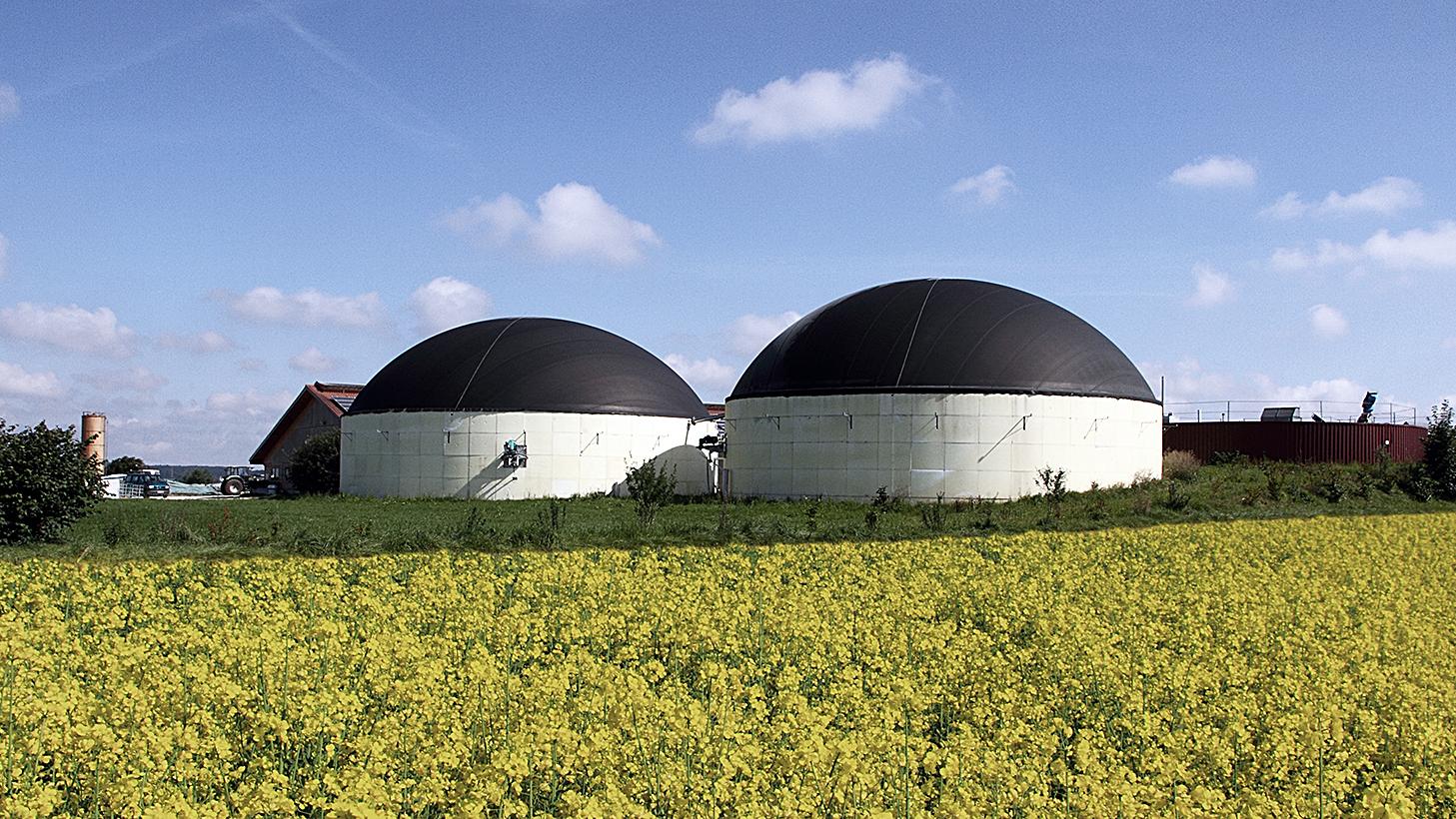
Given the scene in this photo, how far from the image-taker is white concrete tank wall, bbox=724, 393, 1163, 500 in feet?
131

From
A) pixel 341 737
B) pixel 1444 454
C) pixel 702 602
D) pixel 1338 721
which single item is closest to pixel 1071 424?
pixel 1444 454

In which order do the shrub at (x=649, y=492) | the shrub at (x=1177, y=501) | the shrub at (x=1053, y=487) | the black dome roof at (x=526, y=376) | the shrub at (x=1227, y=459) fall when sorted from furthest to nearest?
the shrub at (x=1227, y=459), the black dome roof at (x=526, y=376), the shrub at (x=1177, y=501), the shrub at (x=1053, y=487), the shrub at (x=649, y=492)

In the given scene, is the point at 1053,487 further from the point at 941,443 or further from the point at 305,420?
the point at 305,420

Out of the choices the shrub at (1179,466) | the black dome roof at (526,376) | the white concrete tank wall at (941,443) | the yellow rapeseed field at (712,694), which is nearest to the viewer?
the yellow rapeseed field at (712,694)

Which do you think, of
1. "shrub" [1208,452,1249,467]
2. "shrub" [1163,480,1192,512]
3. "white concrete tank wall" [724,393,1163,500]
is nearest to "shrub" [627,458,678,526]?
"white concrete tank wall" [724,393,1163,500]

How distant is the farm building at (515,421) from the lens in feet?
151

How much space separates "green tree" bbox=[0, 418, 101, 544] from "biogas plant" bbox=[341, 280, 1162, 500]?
2266 centimetres

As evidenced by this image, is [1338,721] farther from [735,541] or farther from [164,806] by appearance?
[735,541]

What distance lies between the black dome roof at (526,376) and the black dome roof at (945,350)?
229 inches

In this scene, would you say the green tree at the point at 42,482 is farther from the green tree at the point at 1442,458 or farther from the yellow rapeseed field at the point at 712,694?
the green tree at the point at 1442,458

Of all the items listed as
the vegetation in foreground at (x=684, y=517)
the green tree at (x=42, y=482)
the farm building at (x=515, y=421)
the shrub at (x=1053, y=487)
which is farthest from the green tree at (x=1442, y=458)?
the green tree at (x=42, y=482)

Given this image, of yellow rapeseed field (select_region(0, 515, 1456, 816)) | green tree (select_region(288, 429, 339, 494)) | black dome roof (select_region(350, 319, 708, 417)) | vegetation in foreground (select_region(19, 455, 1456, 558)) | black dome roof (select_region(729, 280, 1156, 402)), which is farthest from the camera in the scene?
green tree (select_region(288, 429, 339, 494))

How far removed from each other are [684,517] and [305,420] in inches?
1783

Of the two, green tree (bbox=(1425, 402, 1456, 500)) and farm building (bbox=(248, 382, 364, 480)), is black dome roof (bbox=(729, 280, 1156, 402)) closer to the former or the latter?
green tree (bbox=(1425, 402, 1456, 500))
